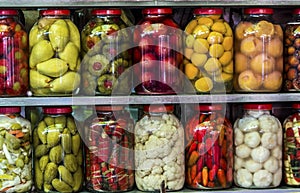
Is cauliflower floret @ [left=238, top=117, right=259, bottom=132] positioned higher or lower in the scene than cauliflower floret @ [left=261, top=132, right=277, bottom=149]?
higher

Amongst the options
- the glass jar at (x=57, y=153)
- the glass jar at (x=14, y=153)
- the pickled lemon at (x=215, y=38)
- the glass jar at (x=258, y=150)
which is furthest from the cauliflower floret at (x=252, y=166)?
the glass jar at (x=14, y=153)

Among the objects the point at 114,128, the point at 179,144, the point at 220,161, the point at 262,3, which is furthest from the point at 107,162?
the point at 262,3

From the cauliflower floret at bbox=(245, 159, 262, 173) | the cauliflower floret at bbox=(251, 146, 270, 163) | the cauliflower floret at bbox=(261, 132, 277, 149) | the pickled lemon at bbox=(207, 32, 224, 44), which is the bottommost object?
the cauliflower floret at bbox=(245, 159, 262, 173)

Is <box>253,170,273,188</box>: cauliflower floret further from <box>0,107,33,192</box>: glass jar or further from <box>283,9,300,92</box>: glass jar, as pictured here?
<box>0,107,33,192</box>: glass jar

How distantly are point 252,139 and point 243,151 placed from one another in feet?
0.13

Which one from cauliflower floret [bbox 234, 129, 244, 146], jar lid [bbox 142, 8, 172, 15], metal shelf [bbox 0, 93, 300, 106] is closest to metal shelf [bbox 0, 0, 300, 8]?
jar lid [bbox 142, 8, 172, 15]

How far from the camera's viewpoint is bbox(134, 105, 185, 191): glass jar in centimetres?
137

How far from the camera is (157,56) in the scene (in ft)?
4.53

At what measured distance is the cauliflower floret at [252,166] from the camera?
140 centimetres

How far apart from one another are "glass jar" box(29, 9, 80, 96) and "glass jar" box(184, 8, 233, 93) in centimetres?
30

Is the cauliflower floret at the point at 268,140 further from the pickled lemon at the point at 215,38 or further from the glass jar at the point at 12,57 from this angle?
the glass jar at the point at 12,57

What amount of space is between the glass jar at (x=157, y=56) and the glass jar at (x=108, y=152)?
102mm

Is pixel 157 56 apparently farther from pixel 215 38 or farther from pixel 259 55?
pixel 259 55

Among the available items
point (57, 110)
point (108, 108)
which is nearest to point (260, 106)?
point (108, 108)
